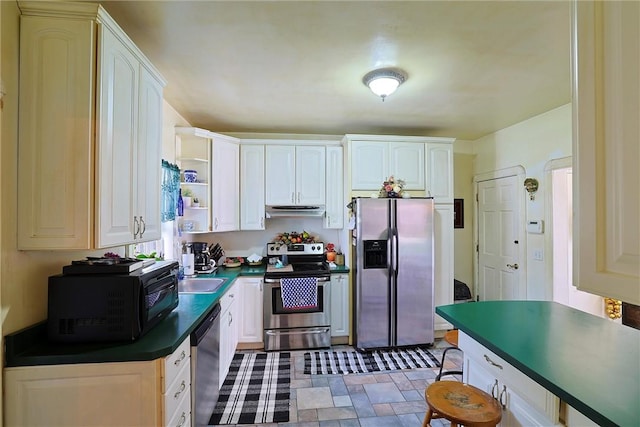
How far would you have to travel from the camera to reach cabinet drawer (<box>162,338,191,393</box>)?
140 cm

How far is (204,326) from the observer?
191 cm

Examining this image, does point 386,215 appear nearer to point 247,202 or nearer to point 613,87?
point 247,202

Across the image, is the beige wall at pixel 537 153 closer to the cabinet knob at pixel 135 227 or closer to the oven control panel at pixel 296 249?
the oven control panel at pixel 296 249

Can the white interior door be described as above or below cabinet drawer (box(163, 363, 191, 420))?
above

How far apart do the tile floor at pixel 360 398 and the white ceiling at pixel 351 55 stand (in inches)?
102

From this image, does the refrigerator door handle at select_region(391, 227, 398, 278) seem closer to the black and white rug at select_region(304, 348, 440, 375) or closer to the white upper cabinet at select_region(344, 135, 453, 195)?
the white upper cabinet at select_region(344, 135, 453, 195)

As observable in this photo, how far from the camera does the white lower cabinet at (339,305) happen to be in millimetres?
3418

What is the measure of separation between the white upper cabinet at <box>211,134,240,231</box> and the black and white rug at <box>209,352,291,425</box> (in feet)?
4.80

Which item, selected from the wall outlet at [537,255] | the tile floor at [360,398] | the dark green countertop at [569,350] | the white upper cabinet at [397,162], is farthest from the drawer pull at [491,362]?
the wall outlet at [537,255]

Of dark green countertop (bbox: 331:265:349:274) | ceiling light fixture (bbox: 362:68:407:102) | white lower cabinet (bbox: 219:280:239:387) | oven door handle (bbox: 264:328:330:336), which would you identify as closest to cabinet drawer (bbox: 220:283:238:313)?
white lower cabinet (bbox: 219:280:239:387)

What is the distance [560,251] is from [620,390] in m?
2.57

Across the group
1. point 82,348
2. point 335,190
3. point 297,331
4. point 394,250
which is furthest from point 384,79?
point 297,331

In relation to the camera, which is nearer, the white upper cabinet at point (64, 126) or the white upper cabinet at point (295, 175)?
the white upper cabinet at point (64, 126)

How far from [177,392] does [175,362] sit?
0.17 metres
